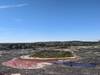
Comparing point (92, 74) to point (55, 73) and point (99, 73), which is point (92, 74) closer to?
point (99, 73)

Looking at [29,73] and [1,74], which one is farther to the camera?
[29,73]

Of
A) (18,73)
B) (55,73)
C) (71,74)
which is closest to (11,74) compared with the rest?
(18,73)

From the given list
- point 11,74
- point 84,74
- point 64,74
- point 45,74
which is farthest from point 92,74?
point 11,74

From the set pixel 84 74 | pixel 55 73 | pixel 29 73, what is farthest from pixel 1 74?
pixel 84 74

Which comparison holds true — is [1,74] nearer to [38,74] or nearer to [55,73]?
[38,74]

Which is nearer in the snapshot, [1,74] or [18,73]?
[1,74]

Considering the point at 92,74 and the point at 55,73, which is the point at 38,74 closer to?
the point at 55,73
